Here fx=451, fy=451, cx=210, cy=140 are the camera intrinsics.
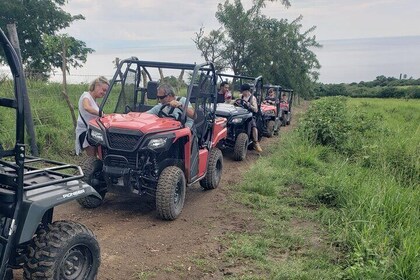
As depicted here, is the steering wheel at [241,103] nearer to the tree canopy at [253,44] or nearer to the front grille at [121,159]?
the front grille at [121,159]

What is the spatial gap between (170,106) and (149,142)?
91cm

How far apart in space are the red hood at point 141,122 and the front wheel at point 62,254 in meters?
1.98

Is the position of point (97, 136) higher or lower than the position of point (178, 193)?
higher

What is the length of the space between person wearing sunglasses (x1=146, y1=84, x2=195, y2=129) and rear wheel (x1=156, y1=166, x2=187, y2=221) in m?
0.79

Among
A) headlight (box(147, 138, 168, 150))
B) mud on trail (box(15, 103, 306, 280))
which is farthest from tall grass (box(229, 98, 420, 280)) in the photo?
headlight (box(147, 138, 168, 150))

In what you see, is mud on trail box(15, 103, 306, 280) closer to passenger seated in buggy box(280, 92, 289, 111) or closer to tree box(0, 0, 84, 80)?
passenger seated in buggy box(280, 92, 289, 111)

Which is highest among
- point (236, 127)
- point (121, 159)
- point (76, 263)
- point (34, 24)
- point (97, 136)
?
point (34, 24)

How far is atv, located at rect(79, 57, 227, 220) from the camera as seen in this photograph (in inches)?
204

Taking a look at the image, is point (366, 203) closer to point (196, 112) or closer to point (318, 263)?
point (318, 263)

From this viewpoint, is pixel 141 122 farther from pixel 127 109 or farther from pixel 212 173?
pixel 212 173

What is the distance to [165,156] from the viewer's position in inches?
221

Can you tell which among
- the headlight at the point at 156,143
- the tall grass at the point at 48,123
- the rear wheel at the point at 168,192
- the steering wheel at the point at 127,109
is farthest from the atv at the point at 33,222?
the tall grass at the point at 48,123

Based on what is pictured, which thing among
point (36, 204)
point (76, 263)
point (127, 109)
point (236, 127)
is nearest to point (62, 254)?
point (76, 263)

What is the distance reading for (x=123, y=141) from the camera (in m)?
5.21
